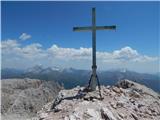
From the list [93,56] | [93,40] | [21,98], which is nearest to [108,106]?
[93,56]

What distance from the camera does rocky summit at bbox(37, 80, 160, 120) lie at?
57.2ft

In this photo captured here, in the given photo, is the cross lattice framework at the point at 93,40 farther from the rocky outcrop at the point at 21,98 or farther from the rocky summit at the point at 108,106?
the rocky outcrop at the point at 21,98

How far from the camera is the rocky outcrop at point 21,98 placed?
342ft

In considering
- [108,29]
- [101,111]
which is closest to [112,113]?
[101,111]

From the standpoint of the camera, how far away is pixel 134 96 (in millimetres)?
22453

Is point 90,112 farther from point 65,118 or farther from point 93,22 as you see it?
point 93,22

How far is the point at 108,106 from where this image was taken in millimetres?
18797

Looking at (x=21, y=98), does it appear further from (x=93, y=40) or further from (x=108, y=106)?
(x=108, y=106)

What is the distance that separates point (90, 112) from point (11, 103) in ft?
308

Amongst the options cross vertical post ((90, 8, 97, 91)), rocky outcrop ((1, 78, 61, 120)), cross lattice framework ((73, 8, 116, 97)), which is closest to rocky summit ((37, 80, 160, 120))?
cross vertical post ((90, 8, 97, 91))

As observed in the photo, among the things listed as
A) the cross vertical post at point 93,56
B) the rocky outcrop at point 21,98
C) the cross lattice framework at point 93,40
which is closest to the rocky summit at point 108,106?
the cross vertical post at point 93,56

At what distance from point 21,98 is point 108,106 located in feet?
315

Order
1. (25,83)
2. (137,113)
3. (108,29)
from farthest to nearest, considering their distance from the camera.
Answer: (25,83)
(108,29)
(137,113)

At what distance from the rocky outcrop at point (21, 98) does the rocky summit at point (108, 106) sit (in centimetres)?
8024
